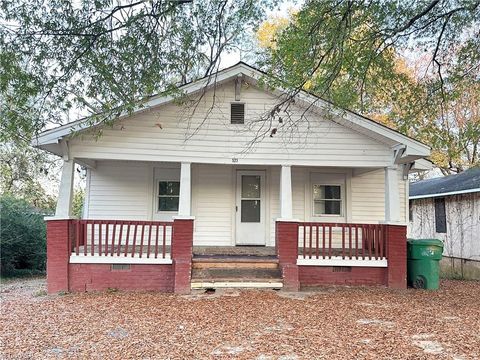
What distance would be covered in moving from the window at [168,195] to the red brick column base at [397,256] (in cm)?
517

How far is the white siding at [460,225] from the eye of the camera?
11867 millimetres

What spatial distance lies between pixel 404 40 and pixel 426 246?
14.4ft

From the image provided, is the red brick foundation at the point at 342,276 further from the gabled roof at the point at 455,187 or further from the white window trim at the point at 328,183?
the gabled roof at the point at 455,187

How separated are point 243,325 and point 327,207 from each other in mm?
5447

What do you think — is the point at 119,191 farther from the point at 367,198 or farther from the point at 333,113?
the point at 367,198

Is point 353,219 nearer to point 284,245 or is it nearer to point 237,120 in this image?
point 284,245

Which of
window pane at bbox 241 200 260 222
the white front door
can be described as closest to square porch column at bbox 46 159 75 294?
the white front door

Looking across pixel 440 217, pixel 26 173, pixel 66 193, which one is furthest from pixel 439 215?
pixel 26 173

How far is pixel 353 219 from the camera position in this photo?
9.86 m

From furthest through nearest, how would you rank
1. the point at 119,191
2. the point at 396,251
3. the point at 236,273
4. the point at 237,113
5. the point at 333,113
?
1. the point at 119,191
2. the point at 237,113
3. the point at 333,113
4. the point at 396,251
5. the point at 236,273

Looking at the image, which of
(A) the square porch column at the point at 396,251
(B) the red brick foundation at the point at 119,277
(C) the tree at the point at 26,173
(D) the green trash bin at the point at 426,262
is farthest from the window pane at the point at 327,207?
(C) the tree at the point at 26,173

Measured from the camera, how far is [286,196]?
8117mm

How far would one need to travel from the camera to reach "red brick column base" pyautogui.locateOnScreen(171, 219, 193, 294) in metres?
7.39

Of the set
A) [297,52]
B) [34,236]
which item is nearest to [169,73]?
[297,52]
